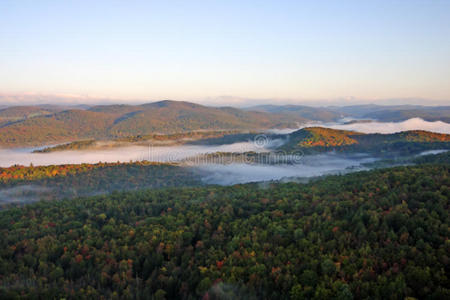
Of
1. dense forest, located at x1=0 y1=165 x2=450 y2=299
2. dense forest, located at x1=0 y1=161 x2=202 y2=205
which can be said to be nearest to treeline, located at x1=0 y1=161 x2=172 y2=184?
dense forest, located at x1=0 y1=161 x2=202 y2=205

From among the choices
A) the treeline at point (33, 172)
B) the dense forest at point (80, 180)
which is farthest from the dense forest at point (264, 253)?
the treeline at point (33, 172)

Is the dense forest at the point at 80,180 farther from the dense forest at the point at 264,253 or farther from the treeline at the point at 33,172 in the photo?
the dense forest at the point at 264,253

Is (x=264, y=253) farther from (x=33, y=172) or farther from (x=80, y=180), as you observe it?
(x=33, y=172)

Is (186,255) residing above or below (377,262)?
below

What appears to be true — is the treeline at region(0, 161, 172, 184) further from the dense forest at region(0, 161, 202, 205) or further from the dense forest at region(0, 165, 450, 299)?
the dense forest at region(0, 165, 450, 299)

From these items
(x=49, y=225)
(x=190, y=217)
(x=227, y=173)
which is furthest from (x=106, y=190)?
(x=190, y=217)

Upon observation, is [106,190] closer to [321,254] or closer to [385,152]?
[321,254]

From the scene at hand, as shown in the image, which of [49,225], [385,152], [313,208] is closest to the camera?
[313,208]

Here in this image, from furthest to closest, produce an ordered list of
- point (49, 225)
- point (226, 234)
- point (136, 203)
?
point (136, 203) → point (49, 225) → point (226, 234)

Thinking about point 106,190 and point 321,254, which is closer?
point 321,254
